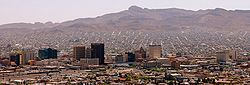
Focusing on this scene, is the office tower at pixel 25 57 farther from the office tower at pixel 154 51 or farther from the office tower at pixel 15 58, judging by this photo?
the office tower at pixel 154 51

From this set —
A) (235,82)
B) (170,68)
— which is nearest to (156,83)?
(235,82)

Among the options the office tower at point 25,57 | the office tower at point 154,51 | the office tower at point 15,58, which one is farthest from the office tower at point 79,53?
the office tower at point 154,51

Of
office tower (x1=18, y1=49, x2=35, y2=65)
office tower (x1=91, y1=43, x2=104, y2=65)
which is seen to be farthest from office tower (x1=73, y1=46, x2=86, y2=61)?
office tower (x1=18, y1=49, x2=35, y2=65)

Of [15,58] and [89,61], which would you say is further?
[15,58]

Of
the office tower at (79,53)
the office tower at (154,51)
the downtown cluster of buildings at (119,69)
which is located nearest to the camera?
the downtown cluster of buildings at (119,69)

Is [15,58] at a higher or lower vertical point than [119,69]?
higher

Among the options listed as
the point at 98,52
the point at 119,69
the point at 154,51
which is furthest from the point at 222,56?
the point at 119,69

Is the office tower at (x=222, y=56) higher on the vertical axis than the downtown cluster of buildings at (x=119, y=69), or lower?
higher

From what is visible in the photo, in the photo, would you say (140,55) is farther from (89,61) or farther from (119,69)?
(119,69)

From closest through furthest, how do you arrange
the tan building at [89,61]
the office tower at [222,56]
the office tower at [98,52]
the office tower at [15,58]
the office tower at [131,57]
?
the tan building at [89,61] → the office tower at [98,52] → the office tower at [15,58] → the office tower at [222,56] → the office tower at [131,57]

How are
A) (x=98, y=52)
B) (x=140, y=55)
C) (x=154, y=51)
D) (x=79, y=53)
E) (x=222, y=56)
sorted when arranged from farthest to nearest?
(x=154, y=51)
(x=140, y=55)
(x=222, y=56)
(x=79, y=53)
(x=98, y=52)

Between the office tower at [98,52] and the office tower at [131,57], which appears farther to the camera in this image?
the office tower at [131,57]
